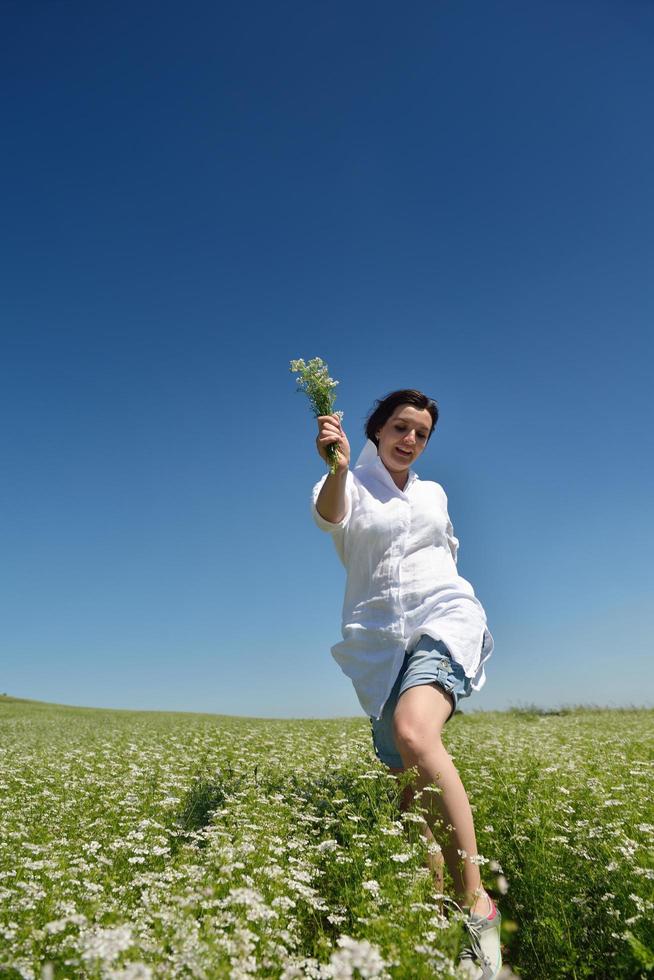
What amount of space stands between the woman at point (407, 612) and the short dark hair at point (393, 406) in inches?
0.6

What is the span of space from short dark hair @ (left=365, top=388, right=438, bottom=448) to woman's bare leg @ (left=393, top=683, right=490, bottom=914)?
2.23 metres

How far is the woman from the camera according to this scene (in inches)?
157

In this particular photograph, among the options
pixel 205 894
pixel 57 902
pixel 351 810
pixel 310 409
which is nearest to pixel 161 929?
pixel 205 894

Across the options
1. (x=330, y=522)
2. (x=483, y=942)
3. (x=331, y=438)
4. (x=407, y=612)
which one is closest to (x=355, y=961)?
(x=483, y=942)

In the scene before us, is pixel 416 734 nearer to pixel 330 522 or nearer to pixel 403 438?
pixel 330 522

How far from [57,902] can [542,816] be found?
11.3 ft

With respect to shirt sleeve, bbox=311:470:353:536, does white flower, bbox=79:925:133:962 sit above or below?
below

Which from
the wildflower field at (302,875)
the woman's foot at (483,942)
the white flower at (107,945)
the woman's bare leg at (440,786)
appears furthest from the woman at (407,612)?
the white flower at (107,945)

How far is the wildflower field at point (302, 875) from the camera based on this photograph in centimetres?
302

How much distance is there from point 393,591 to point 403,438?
124 cm

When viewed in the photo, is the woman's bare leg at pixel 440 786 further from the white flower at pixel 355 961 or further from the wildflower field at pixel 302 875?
the white flower at pixel 355 961

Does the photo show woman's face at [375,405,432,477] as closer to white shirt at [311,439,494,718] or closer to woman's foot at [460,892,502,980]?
white shirt at [311,439,494,718]

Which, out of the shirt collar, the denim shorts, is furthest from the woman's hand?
the denim shorts

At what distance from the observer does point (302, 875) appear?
3.83 m
